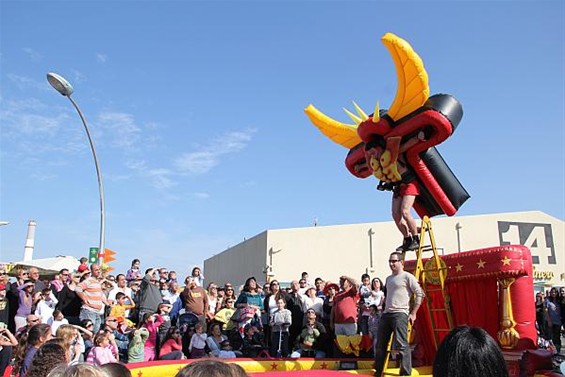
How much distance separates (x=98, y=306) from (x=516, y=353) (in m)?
6.51

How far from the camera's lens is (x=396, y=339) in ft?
20.2

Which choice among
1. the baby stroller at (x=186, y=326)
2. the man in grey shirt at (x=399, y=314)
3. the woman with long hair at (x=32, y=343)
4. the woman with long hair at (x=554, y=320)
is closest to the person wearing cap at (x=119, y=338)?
the baby stroller at (x=186, y=326)

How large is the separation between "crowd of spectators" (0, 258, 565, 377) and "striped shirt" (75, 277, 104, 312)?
16mm

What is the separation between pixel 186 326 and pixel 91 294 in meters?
1.69

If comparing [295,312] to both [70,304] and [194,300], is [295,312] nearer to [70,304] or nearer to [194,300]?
[194,300]

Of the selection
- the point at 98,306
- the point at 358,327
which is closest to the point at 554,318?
the point at 358,327

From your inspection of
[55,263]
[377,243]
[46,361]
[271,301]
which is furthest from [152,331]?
[377,243]

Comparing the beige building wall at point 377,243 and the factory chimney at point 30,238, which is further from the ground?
the factory chimney at point 30,238

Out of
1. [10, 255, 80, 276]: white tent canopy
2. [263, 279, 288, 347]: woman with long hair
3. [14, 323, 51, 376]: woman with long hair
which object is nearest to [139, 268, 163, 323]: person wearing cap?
[263, 279, 288, 347]: woman with long hair

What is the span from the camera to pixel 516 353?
6.21 m

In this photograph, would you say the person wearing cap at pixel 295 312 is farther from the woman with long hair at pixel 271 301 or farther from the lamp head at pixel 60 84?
the lamp head at pixel 60 84

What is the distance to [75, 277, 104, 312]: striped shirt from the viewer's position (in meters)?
8.95

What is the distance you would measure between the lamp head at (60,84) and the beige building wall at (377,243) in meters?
16.6

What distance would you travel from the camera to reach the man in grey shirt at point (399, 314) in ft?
20.2
